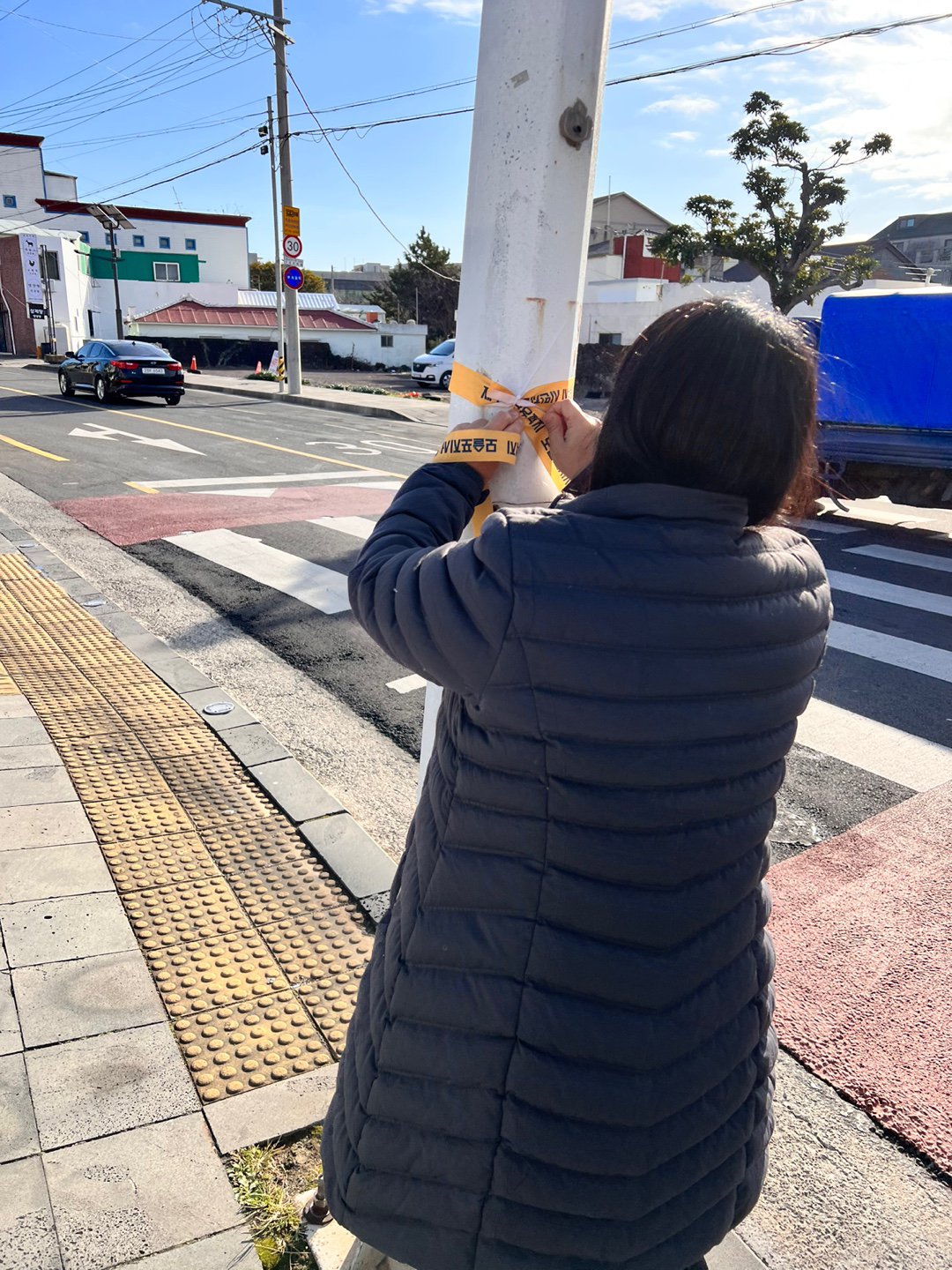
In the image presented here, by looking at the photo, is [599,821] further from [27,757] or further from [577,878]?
[27,757]

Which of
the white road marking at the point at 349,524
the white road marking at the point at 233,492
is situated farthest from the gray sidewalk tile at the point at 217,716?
the white road marking at the point at 233,492

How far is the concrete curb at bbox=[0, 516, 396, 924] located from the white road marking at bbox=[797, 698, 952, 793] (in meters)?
2.56

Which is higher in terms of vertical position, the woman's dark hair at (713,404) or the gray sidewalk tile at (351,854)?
the woman's dark hair at (713,404)

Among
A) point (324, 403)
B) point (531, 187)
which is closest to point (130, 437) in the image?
point (324, 403)

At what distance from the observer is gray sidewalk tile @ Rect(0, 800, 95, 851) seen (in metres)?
3.42

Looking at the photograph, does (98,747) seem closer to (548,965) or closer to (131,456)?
(548,965)

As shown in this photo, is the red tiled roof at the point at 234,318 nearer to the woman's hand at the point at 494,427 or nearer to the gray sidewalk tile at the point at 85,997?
the gray sidewalk tile at the point at 85,997

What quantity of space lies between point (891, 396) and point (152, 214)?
58508 mm

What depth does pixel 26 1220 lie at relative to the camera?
198 cm

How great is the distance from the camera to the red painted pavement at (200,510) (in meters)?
9.13

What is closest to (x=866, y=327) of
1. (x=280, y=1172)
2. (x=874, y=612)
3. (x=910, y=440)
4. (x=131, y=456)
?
(x=910, y=440)

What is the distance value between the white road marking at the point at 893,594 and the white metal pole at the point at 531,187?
6.41m

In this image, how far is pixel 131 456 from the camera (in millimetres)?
13445


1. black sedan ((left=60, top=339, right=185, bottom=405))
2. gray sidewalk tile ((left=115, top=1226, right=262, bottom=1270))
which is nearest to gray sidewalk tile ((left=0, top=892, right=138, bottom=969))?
gray sidewalk tile ((left=115, top=1226, right=262, bottom=1270))
